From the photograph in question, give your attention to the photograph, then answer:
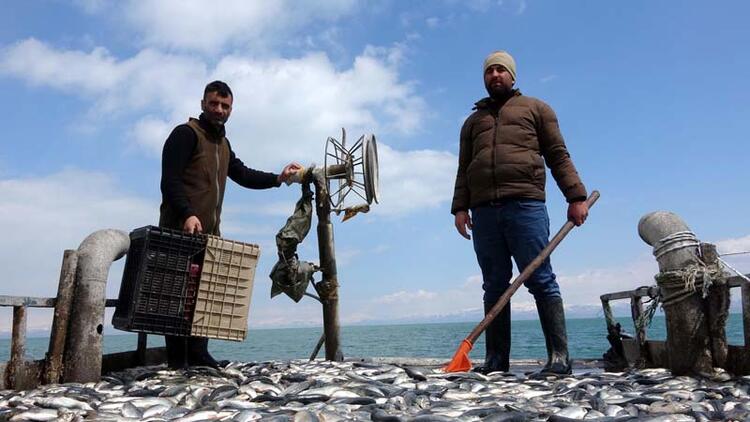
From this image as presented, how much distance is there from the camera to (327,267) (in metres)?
7.75

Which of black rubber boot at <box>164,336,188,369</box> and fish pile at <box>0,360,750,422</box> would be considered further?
black rubber boot at <box>164,336,188,369</box>

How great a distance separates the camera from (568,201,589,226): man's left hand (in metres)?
6.44

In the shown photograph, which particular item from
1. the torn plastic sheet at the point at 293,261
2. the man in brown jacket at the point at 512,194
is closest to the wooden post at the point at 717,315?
the man in brown jacket at the point at 512,194

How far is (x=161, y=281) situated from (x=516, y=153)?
3724 millimetres

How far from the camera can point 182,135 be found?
6.68 m

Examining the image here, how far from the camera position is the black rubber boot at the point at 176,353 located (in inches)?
274

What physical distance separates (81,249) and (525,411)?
16.3 ft

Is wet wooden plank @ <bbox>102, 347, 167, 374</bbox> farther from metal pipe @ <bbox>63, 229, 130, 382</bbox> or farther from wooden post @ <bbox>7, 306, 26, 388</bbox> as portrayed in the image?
wooden post @ <bbox>7, 306, 26, 388</bbox>

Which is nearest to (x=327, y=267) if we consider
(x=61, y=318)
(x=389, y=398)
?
(x=61, y=318)

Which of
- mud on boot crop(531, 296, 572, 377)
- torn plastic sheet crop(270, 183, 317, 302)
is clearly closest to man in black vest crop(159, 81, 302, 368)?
torn plastic sheet crop(270, 183, 317, 302)

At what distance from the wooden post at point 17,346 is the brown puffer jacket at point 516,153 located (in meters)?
4.73

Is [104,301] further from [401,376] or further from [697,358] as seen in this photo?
[697,358]

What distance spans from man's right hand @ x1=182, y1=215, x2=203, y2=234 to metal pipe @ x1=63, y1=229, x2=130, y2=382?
1.03 m

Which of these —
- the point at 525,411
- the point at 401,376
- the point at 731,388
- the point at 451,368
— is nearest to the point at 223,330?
the point at 401,376
